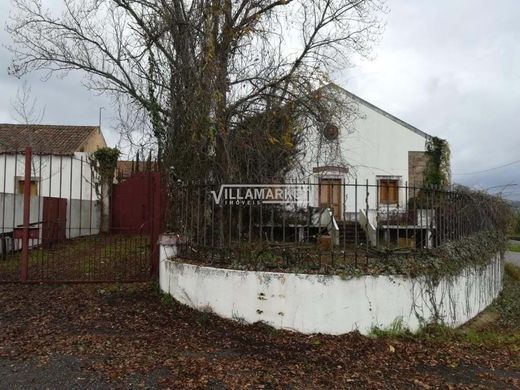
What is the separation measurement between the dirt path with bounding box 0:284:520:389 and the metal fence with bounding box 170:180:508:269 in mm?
1015

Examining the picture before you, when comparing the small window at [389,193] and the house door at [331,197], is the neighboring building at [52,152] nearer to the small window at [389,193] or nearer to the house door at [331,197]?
the house door at [331,197]

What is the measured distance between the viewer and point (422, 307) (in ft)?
22.2

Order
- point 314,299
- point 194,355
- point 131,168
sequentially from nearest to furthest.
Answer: point 194,355 < point 314,299 < point 131,168

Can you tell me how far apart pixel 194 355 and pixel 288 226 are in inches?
106

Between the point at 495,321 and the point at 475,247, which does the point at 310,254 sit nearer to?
the point at 475,247

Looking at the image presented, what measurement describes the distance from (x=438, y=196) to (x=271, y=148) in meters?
3.40

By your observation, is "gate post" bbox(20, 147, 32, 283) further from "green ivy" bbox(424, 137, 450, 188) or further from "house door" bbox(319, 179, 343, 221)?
"green ivy" bbox(424, 137, 450, 188)

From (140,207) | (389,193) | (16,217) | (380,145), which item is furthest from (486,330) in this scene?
(380,145)

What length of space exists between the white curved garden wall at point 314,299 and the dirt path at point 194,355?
0.17 metres

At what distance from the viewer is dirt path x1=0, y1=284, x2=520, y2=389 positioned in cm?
449

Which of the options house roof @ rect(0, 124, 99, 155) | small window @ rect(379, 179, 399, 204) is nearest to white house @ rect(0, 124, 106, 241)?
house roof @ rect(0, 124, 99, 155)

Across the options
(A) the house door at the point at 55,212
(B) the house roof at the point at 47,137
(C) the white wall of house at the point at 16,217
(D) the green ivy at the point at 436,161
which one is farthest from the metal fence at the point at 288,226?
(B) the house roof at the point at 47,137

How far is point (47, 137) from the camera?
22172mm

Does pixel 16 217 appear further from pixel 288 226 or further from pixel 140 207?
pixel 288 226
